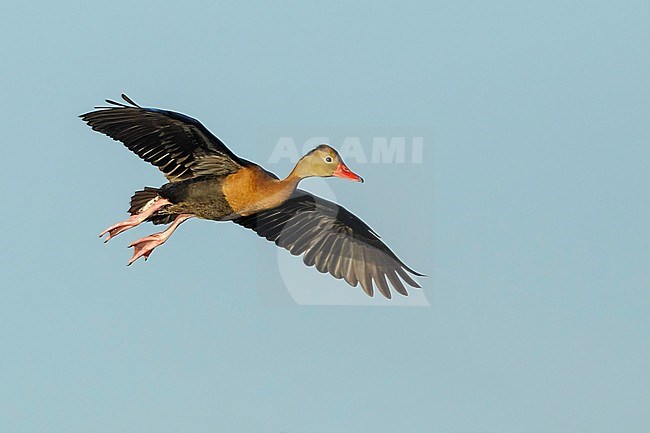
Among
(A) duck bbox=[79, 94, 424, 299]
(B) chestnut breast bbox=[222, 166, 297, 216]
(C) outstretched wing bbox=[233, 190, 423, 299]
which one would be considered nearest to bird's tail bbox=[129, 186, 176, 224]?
(A) duck bbox=[79, 94, 424, 299]

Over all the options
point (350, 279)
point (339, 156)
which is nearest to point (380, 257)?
point (350, 279)

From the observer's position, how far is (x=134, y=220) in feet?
59.1

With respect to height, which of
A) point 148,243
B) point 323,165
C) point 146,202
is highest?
point 323,165

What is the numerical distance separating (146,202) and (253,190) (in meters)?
1.58

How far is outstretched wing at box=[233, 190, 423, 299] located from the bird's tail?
70.0 inches

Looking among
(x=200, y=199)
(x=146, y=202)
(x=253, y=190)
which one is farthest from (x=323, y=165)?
(x=146, y=202)

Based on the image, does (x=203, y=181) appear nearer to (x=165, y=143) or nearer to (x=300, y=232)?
(x=165, y=143)

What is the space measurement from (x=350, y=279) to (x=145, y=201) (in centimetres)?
350

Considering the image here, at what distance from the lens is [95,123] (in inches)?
691

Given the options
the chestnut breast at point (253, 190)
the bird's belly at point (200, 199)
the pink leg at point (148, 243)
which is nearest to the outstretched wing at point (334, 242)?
the pink leg at point (148, 243)

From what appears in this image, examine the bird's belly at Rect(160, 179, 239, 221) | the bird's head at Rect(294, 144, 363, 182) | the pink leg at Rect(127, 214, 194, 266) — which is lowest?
the pink leg at Rect(127, 214, 194, 266)

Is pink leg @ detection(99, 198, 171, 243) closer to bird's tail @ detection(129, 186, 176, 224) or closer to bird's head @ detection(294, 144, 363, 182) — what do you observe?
bird's tail @ detection(129, 186, 176, 224)

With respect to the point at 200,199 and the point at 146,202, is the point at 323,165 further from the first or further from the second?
the point at 146,202

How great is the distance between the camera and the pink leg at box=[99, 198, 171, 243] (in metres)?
17.9
